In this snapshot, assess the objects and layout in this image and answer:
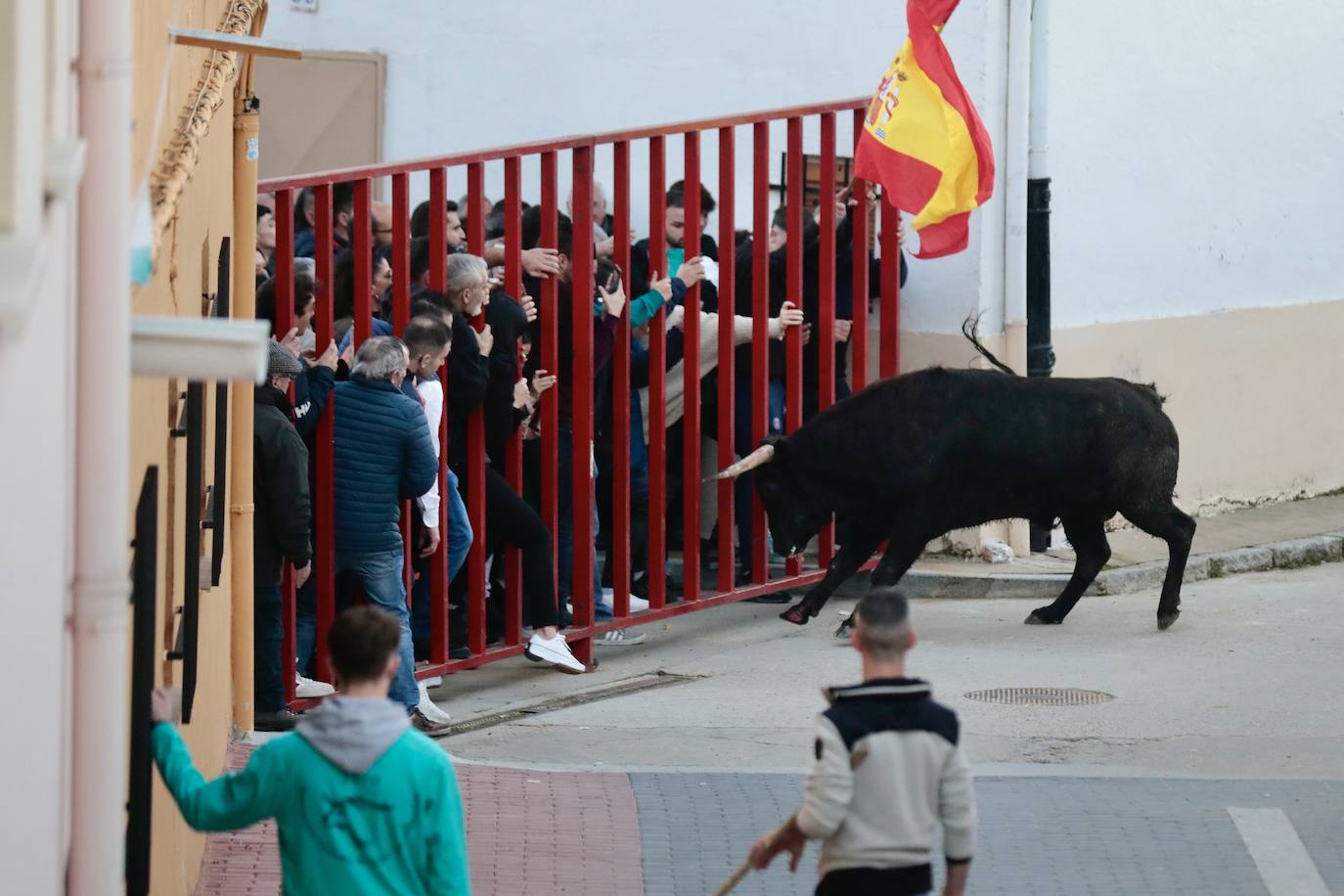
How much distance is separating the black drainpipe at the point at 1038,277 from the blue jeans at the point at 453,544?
4.27 metres

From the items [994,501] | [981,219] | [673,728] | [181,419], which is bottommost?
[673,728]

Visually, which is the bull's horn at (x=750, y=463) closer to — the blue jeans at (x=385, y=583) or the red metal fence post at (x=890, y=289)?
the red metal fence post at (x=890, y=289)

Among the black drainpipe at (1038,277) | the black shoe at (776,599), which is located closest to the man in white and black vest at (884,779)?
the black shoe at (776,599)

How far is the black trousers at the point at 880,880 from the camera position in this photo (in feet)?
14.5

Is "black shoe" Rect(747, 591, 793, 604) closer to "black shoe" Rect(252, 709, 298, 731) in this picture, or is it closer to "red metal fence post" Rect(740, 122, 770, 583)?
"red metal fence post" Rect(740, 122, 770, 583)

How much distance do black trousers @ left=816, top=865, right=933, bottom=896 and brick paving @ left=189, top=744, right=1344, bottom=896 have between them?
6.41ft

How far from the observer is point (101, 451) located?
11.4 ft

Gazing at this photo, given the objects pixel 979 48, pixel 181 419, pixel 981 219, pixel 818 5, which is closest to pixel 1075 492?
pixel 981 219

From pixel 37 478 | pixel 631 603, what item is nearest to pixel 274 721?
pixel 631 603

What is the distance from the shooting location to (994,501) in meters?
10.6

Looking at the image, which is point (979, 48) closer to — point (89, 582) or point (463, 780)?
point (463, 780)

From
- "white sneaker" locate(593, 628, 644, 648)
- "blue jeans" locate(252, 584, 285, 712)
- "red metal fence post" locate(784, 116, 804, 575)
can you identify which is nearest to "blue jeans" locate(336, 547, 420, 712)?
"blue jeans" locate(252, 584, 285, 712)

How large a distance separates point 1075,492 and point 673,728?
287 cm

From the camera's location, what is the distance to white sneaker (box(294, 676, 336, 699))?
8.58 meters
